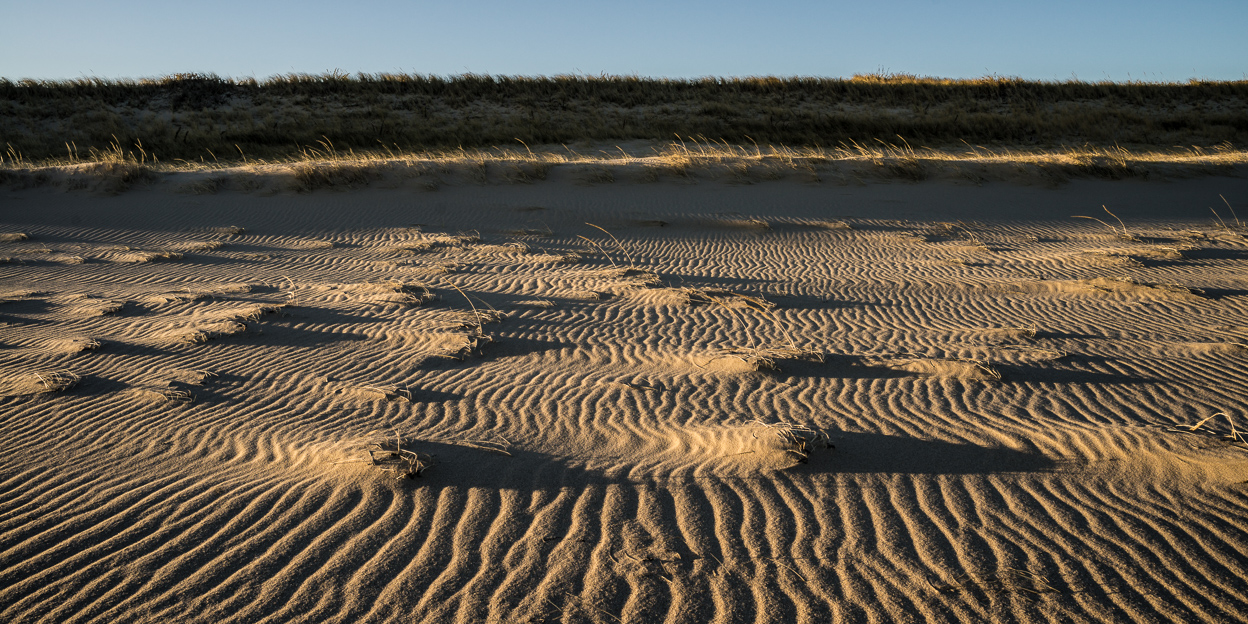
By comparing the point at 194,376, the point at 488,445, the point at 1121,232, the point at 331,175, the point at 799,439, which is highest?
the point at 1121,232

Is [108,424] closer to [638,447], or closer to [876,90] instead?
[638,447]

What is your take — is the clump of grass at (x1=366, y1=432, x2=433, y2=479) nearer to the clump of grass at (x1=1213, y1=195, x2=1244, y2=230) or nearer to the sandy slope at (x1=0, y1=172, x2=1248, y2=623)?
the sandy slope at (x1=0, y1=172, x2=1248, y2=623)

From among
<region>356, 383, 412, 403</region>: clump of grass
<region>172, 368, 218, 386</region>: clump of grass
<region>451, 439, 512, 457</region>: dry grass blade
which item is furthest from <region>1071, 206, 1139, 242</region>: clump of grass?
<region>172, 368, 218, 386</region>: clump of grass

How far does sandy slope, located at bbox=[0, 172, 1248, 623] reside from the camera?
2670 mm

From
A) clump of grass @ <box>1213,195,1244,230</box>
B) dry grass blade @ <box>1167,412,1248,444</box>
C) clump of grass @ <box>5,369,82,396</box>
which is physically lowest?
clump of grass @ <box>5,369,82,396</box>

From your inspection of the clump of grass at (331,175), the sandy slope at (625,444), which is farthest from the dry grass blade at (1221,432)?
the clump of grass at (331,175)

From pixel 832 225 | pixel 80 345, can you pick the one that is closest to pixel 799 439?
pixel 80 345

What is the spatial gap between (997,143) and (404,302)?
993 inches

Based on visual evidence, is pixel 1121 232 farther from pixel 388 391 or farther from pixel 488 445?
pixel 388 391

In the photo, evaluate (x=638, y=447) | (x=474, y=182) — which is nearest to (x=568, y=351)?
(x=638, y=447)

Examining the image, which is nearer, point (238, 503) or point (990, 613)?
point (990, 613)

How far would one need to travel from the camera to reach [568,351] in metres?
6.05

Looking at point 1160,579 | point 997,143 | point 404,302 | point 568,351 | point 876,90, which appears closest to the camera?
point 1160,579

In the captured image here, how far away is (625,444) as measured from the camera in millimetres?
4109
